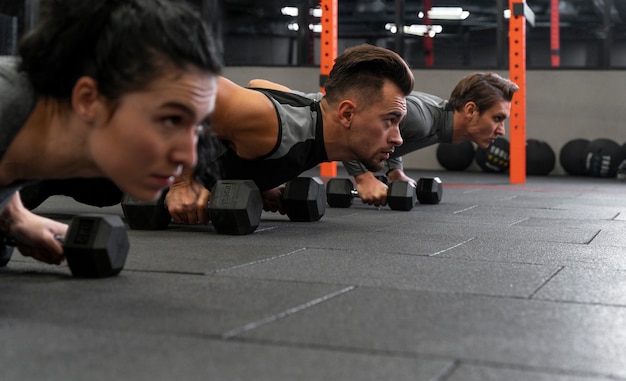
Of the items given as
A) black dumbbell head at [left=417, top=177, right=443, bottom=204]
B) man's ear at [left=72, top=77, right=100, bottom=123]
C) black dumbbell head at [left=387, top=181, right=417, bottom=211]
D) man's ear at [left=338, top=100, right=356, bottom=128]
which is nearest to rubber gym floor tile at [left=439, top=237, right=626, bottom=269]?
man's ear at [left=338, top=100, right=356, bottom=128]

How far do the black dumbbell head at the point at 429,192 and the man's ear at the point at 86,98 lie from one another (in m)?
2.68

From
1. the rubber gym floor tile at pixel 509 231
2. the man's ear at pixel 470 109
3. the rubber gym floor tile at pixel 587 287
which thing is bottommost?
the rubber gym floor tile at pixel 509 231

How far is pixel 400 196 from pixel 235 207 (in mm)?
1127

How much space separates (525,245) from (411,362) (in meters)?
1.38

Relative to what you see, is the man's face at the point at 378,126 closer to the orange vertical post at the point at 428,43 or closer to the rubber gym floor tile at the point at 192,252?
the rubber gym floor tile at the point at 192,252

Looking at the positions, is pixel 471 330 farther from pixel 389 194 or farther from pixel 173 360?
pixel 389 194

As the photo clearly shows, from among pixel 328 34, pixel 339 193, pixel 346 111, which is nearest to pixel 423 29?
pixel 328 34

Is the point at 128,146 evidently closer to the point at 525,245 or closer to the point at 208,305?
the point at 208,305

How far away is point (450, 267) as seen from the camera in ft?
6.27

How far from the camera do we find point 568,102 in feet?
23.4

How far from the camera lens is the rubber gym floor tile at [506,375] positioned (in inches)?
39.9

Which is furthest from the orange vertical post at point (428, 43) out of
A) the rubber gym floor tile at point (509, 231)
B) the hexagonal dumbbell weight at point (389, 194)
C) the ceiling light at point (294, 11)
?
the rubber gym floor tile at point (509, 231)

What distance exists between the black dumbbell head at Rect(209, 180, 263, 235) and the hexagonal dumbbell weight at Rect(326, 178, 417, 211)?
102 centimetres

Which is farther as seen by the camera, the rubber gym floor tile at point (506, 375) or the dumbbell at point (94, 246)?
the dumbbell at point (94, 246)
